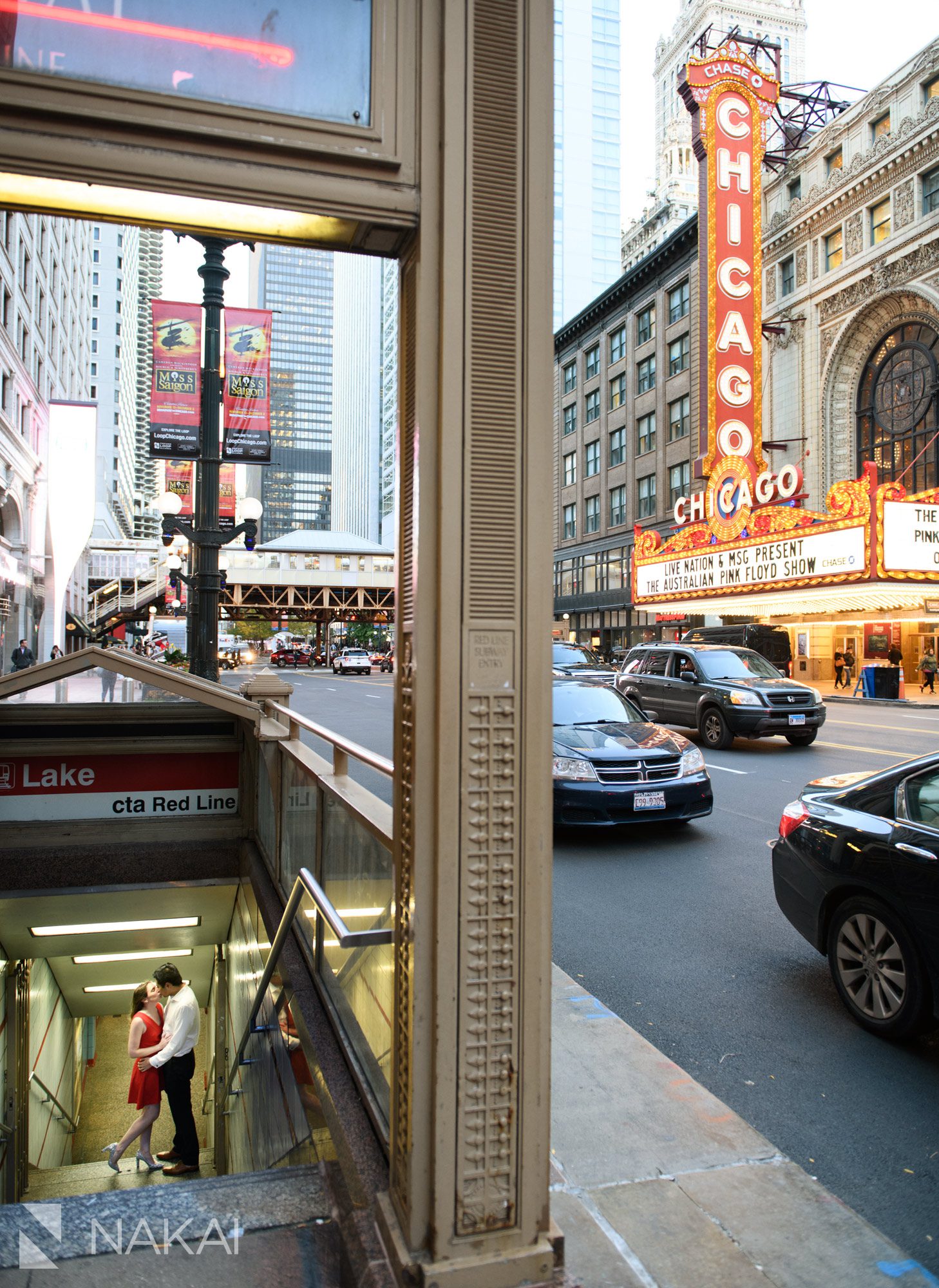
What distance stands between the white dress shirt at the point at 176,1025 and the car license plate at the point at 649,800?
5021 millimetres

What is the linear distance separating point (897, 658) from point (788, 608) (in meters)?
3.91

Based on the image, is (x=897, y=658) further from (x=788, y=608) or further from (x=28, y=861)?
(x=28, y=861)

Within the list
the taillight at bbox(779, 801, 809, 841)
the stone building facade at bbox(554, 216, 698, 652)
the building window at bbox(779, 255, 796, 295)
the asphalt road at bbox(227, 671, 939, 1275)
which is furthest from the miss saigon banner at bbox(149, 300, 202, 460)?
the building window at bbox(779, 255, 796, 295)

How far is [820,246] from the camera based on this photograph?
119ft

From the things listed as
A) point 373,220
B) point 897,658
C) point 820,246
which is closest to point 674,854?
Result: point 373,220

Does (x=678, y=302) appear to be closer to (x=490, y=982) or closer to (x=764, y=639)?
(x=764, y=639)

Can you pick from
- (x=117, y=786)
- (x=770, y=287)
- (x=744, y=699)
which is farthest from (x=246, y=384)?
(x=770, y=287)

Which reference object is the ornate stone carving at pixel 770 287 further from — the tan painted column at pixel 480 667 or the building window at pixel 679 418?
the tan painted column at pixel 480 667

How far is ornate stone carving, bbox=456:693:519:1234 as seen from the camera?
7.63ft

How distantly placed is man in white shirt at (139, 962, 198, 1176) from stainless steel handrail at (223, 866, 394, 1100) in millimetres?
875

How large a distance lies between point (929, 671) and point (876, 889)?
28.5 meters

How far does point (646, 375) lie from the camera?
157 feet

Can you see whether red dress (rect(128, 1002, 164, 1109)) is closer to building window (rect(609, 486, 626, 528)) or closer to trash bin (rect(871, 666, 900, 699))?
trash bin (rect(871, 666, 900, 699))

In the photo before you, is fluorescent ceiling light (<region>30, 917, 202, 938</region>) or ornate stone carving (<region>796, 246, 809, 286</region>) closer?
fluorescent ceiling light (<region>30, 917, 202, 938</region>)
